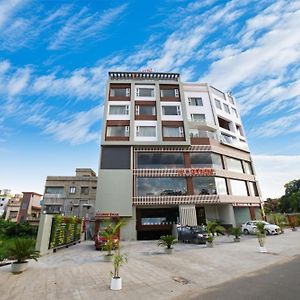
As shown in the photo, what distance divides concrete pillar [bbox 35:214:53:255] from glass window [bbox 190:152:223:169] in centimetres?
1922

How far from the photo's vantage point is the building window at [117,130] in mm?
29781

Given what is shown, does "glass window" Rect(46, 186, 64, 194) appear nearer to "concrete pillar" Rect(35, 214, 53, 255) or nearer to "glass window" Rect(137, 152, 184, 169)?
"glass window" Rect(137, 152, 184, 169)

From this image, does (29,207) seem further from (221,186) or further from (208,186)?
(221,186)

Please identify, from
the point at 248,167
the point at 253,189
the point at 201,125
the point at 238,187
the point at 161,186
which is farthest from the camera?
the point at 248,167

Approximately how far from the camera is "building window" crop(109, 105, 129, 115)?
103ft

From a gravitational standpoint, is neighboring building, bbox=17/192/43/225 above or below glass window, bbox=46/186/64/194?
below

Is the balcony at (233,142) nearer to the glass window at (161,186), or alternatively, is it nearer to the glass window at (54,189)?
the glass window at (161,186)

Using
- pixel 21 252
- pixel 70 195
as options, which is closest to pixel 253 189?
pixel 70 195

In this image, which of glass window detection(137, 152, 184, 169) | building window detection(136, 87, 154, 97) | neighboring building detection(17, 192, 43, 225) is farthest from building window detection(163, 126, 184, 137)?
neighboring building detection(17, 192, 43, 225)

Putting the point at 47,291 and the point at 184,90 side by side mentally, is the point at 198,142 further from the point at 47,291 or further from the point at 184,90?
the point at 47,291

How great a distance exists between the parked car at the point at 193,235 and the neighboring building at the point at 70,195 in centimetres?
1956

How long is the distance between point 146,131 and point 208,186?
1129 centimetres

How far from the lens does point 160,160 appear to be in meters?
29.0

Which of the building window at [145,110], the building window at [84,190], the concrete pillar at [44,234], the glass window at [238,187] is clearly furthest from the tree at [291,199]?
the concrete pillar at [44,234]
